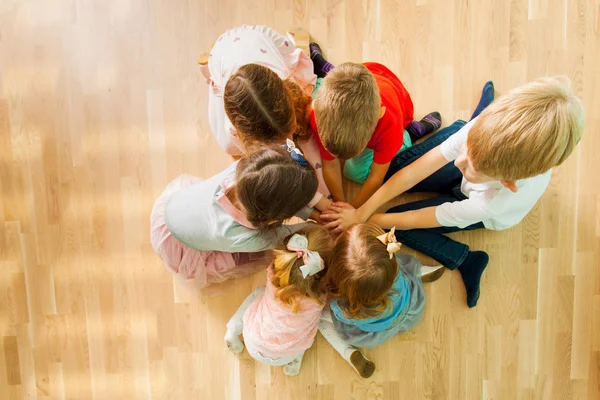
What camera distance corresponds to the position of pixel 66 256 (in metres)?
1.63

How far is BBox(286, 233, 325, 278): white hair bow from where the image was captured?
113cm

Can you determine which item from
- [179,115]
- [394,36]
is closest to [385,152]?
[394,36]

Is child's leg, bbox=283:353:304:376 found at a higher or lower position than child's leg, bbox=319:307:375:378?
lower

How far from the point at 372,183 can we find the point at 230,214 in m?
0.46

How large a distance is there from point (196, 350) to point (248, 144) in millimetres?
810

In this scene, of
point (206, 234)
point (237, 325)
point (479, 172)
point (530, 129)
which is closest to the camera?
point (530, 129)

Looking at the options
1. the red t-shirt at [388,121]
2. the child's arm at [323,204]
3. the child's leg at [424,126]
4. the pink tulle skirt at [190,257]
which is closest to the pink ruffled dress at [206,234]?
the pink tulle skirt at [190,257]

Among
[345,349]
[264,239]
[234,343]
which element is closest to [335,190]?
[264,239]

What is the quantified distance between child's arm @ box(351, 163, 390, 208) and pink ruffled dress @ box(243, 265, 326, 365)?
0.35 metres

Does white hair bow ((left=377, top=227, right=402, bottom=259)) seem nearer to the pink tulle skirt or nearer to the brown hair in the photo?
the brown hair

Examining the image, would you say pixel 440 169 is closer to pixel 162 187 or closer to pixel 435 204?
pixel 435 204

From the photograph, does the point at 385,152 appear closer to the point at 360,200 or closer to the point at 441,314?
the point at 360,200

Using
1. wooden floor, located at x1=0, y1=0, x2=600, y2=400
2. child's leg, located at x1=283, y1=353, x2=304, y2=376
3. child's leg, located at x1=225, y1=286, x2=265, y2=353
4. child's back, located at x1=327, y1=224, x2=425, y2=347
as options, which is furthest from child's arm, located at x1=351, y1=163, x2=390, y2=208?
child's leg, located at x1=283, y1=353, x2=304, y2=376

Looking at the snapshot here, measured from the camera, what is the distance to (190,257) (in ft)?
4.77
